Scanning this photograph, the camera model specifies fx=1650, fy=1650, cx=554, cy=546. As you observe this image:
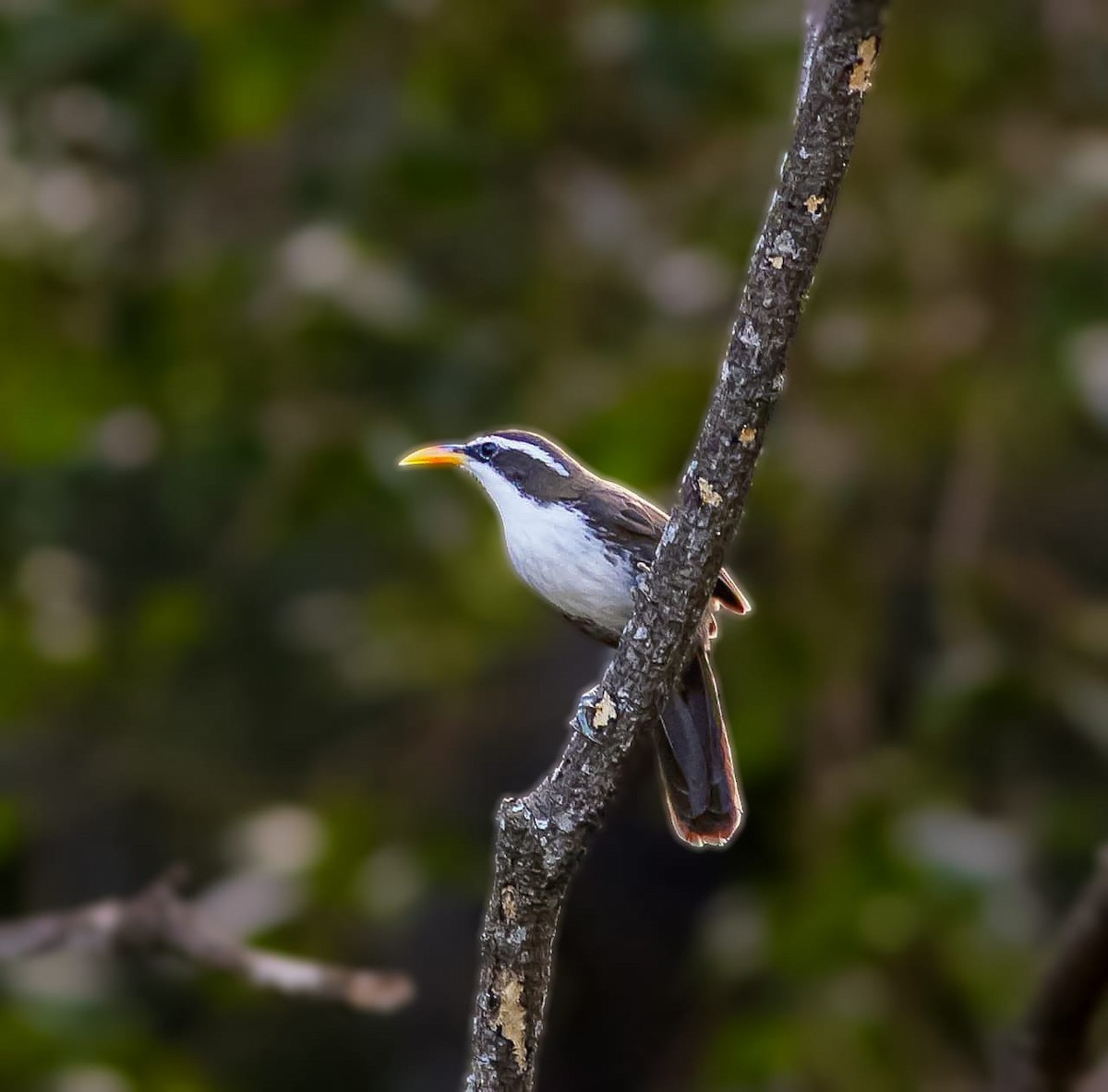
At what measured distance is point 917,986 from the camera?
5.41 m

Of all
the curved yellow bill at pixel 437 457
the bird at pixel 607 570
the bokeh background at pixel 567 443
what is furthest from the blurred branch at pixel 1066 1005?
the curved yellow bill at pixel 437 457

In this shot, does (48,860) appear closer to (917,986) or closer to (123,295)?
(123,295)

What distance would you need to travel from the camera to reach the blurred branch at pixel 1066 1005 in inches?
126

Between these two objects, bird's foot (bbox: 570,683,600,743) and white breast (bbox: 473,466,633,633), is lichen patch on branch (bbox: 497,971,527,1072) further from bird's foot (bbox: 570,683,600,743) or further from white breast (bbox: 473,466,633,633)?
white breast (bbox: 473,466,633,633)

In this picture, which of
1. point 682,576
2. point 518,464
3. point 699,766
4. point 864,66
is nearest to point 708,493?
point 682,576

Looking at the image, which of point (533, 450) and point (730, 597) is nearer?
point (730, 597)

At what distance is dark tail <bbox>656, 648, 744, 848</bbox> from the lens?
123 inches

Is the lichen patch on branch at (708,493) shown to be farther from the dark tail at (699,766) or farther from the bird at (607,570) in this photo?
the dark tail at (699,766)

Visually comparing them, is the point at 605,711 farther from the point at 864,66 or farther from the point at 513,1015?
the point at 864,66

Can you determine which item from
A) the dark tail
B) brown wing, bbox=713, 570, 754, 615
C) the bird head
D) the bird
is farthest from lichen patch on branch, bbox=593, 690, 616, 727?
the bird head

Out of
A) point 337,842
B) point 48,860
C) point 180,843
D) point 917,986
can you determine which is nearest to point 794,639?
point 917,986

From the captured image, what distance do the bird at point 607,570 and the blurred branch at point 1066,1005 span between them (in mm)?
705

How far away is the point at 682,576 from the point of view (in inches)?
88.6

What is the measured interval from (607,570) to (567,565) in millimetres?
81
